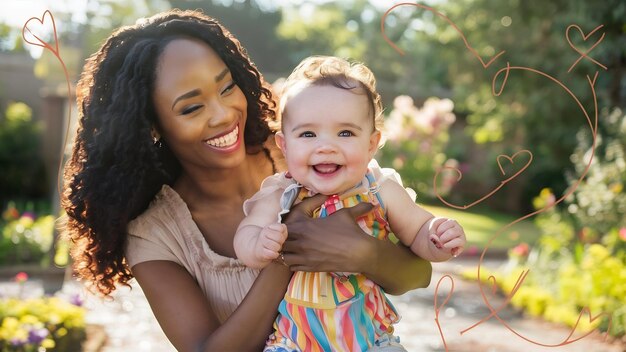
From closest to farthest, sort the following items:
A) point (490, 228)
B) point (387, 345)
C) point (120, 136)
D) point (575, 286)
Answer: point (387, 345) → point (120, 136) → point (575, 286) → point (490, 228)

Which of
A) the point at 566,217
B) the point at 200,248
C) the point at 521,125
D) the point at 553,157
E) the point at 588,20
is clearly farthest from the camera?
the point at 553,157

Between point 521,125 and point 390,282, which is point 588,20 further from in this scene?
point 390,282

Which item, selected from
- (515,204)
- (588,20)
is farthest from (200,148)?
(515,204)

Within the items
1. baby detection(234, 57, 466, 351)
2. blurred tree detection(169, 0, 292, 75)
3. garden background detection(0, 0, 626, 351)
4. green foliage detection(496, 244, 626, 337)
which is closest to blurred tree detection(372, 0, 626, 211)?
garden background detection(0, 0, 626, 351)

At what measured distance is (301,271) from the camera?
2215 mm

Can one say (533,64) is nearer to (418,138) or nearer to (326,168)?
(418,138)

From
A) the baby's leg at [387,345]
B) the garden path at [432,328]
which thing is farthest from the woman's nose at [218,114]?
the garden path at [432,328]

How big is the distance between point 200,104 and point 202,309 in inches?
23.9

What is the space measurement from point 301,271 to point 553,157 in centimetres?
1422

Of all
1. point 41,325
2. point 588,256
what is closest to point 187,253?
point 41,325

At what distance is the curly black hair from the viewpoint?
244 centimetres

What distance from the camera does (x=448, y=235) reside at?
6.90 ft

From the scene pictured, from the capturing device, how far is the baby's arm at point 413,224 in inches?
85.6

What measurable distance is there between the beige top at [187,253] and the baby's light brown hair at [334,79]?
55 centimetres
